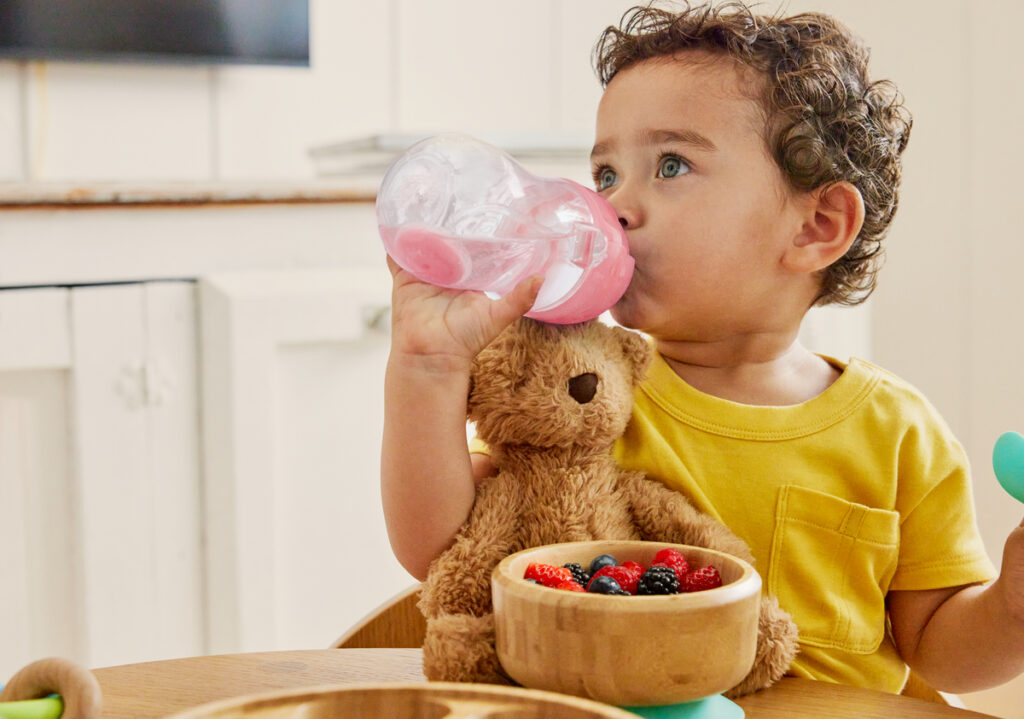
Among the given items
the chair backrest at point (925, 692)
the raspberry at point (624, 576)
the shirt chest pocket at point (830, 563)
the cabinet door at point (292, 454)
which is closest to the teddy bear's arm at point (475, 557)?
the raspberry at point (624, 576)

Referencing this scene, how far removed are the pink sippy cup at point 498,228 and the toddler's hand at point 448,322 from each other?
0.04ft

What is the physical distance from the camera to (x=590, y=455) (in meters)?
0.73

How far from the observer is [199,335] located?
1.57 meters

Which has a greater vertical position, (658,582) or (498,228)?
(498,228)

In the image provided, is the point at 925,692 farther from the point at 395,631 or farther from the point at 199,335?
the point at 199,335

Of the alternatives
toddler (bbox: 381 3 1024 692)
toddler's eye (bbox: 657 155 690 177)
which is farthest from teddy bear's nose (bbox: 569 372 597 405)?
toddler's eye (bbox: 657 155 690 177)

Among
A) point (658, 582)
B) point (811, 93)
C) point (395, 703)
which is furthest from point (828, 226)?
point (395, 703)

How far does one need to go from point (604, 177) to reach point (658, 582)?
1.33 ft

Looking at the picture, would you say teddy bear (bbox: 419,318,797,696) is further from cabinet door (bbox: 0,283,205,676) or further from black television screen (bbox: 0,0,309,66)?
black television screen (bbox: 0,0,309,66)

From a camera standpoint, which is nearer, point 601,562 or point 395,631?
point 601,562

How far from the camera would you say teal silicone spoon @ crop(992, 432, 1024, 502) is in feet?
1.90

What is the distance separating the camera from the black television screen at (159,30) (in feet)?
5.81

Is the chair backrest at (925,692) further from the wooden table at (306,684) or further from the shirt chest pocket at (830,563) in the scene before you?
the wooden table at (306,684)

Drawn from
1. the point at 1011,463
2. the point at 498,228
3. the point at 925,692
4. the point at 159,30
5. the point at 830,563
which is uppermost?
the point at 159,30
